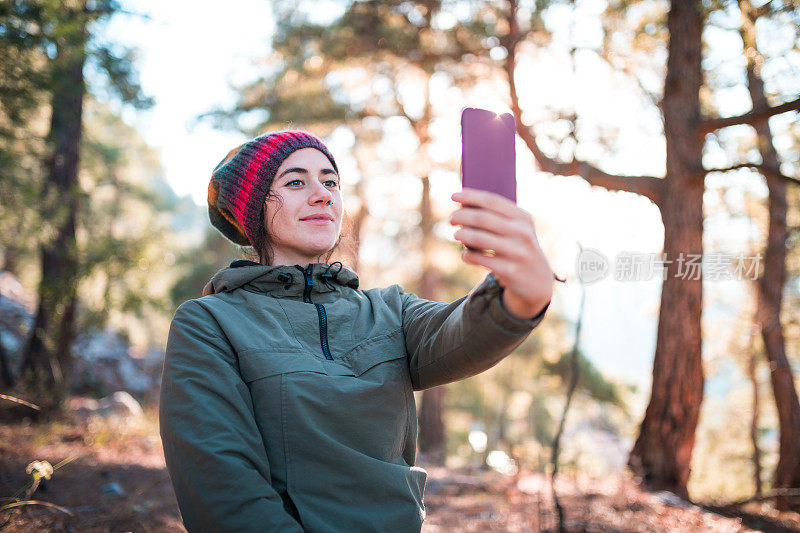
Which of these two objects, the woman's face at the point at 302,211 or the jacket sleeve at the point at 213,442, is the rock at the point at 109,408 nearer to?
the woman's face at the point at 302,211

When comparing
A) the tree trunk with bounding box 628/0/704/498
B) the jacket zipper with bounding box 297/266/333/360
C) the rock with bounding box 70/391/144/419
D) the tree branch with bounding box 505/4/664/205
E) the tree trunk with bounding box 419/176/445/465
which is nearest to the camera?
the jacket zipper with bounding box 297/266/333/360

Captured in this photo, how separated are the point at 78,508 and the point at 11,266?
19.3 m

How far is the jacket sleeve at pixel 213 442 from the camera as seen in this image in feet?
5.02

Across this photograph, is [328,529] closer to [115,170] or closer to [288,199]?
[288,199]

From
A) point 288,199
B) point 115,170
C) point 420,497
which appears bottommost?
point 420,497

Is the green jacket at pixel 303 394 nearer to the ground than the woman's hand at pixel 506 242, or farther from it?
nearer to the ground

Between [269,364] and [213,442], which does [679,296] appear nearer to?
[269,364]

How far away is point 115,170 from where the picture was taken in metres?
18.1

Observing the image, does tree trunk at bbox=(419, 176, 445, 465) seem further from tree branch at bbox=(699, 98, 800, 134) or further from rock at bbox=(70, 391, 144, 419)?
tree branch at bbox=(699, 98, 800, 134)

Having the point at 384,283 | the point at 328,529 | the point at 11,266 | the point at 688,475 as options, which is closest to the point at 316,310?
the point at 328,529

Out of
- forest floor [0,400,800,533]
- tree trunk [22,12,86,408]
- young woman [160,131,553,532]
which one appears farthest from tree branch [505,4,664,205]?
tree trunk [22,12,86,408]

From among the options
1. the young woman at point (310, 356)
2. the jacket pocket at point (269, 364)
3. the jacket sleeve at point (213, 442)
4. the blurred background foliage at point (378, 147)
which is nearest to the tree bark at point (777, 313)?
the blurred background foliage at point (378, 147)

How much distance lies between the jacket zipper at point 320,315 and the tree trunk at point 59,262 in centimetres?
541

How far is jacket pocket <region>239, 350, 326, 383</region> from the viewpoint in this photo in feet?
5.82
